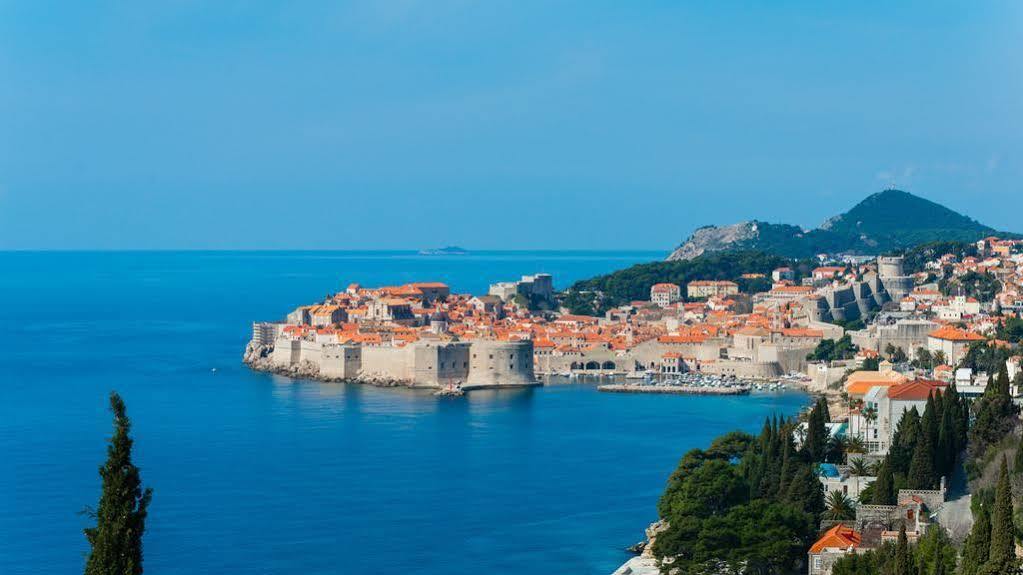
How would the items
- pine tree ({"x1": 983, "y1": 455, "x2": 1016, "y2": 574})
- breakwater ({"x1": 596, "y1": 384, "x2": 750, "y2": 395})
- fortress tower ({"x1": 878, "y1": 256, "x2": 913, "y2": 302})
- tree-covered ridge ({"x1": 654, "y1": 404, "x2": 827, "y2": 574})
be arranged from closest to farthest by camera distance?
pine tree ({"x1": 983, "y1": 455, "x2": 1016, "y2": 574}) → tree-covered ridge ({"x1": 654, "y1": 404, "x2": 827, "y2": 574}) → breakwater ({"x1": 596, "y1": 384, "x2": 750, "y2": 395}) → fortress tower ({"x1": 878, "y1": 256, "x2": 913, "y2": 302})

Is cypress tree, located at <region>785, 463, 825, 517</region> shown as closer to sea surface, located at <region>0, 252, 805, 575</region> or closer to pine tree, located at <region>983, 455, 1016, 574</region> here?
sea surface, located at <region>0, 252, 805, 575</region>

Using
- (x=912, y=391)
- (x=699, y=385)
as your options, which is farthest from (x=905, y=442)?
(x=699, y=385)

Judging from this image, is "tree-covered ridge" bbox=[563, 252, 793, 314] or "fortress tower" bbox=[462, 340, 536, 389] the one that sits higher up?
"tree-covered ridge" bbox=[563, 252, 793, 314]

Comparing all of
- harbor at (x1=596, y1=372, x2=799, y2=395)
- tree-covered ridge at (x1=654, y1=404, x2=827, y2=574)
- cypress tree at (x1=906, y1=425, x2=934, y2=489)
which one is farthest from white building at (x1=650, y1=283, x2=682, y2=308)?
cypress tree at (x1=906, y1=425, x2=934, y2=489)

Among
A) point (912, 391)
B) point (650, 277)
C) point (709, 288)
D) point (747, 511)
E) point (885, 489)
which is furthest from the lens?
point (650, 277)

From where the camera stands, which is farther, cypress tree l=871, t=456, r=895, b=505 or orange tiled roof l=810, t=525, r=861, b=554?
cypress tree l=871, t=456, r=895, b=505

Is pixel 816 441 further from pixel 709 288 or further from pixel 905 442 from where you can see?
pixel 709 288
